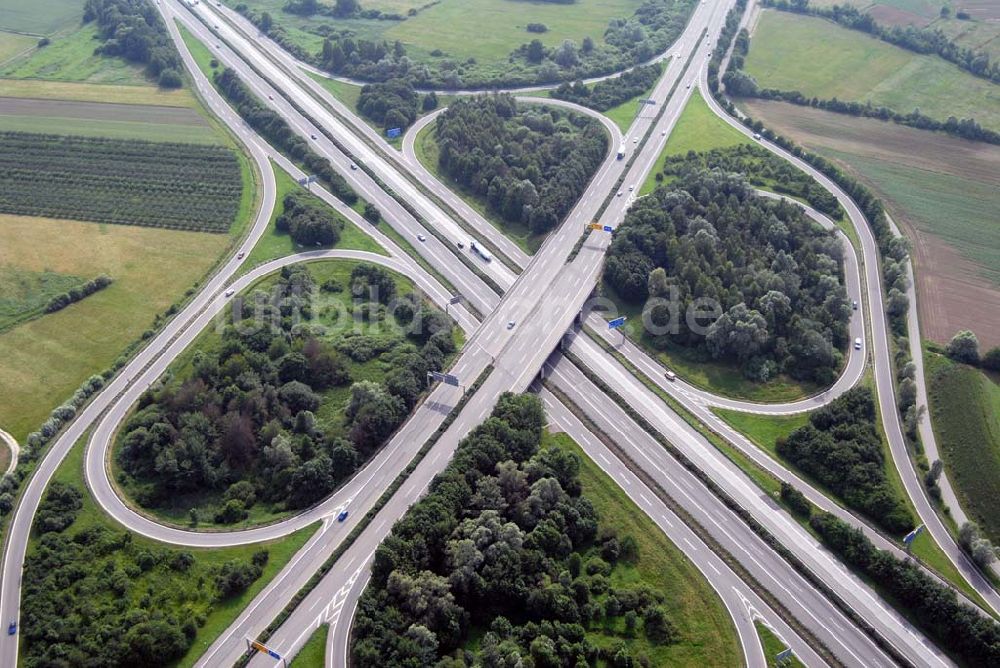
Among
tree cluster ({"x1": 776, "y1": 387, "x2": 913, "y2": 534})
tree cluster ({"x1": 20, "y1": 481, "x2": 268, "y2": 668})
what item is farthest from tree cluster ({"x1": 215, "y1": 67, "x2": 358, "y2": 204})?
tree cluster ({"x1": 776, "y1": 387, "x2": 913, "y2": 534})

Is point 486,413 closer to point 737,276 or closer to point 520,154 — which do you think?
point 737,276

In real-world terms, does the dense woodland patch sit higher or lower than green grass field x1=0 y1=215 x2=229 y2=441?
higher

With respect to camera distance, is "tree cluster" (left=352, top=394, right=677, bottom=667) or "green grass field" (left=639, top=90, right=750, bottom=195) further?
"green grass field" (left=639, top=90, right=750, bottom=195)

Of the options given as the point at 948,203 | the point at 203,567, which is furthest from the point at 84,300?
the point at 948,203

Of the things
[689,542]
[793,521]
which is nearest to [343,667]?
[689,542]

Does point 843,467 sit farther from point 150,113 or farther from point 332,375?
point 150,113

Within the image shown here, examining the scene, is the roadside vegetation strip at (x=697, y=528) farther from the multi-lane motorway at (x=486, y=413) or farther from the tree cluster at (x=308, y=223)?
the tree cluster at (x=308, y=223)

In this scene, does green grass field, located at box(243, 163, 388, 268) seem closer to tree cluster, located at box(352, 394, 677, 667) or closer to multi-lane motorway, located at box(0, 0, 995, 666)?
multi-lane motorway, located at box(0, 0, 995, 666)
